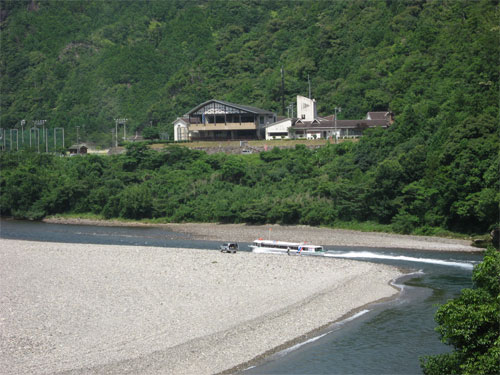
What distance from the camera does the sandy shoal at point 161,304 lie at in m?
23.4

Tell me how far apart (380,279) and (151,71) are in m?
104

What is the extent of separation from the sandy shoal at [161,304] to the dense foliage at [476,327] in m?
7.88

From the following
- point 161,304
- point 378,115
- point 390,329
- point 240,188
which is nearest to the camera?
point 390,329

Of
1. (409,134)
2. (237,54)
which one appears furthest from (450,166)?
(237,54)

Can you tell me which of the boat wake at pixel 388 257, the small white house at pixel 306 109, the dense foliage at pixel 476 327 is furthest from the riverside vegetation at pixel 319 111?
the boat wake at pixel 388 257

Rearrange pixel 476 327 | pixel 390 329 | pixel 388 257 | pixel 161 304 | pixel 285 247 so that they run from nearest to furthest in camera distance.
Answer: pixel 476 327 → pixel 390 329 → pixel 161 304 → pixel 388 257 → pixel 285 247

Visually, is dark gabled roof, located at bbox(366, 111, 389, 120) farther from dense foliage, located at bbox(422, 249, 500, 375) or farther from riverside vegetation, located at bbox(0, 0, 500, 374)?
dense foliage, located at bbox(422, 249, 500, 375)

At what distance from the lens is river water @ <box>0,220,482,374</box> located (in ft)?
79.2

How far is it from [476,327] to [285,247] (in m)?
28.5

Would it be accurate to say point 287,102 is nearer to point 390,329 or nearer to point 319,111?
point 319,111

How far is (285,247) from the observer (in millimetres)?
47156

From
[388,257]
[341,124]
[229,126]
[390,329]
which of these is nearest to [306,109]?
[341,124]

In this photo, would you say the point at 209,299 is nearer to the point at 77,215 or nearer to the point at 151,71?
the point at 77,215

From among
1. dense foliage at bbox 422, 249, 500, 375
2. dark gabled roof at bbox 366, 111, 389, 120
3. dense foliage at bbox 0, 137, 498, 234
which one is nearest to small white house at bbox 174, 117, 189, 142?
dense foliage at bbox 0, 137, 498, 234
